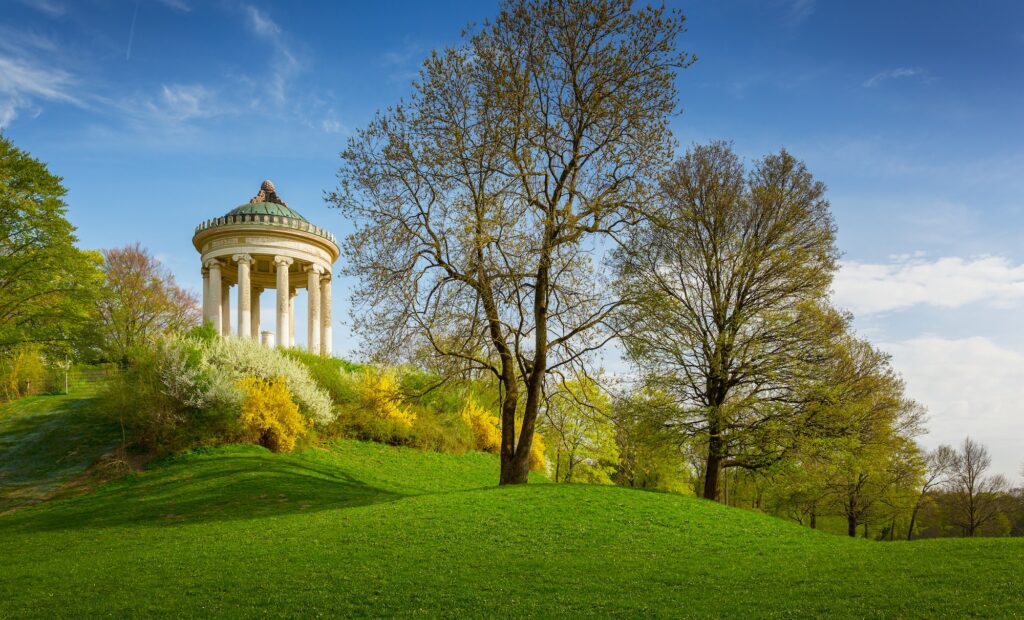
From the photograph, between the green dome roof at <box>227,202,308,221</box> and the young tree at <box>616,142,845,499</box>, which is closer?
the young tree at <box>616,142,845,499</box>

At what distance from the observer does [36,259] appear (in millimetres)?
24438

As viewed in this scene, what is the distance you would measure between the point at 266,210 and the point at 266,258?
8.72 ft

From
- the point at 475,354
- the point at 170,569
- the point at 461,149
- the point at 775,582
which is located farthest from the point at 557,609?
the point at 461,149

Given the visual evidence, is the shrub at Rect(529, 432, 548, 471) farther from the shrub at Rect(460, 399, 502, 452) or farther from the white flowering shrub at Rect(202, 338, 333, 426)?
the white flowering shrub at Rect(202, 338, 333, 426)

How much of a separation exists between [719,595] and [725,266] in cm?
1355

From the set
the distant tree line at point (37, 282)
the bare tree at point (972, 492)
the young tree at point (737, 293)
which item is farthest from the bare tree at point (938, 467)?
the distant tree line at point (37, 282)

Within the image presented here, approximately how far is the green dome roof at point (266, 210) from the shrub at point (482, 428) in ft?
45.2

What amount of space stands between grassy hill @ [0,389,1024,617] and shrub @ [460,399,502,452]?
10.6 meters

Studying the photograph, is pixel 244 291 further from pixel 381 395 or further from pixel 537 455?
pixel 537 455

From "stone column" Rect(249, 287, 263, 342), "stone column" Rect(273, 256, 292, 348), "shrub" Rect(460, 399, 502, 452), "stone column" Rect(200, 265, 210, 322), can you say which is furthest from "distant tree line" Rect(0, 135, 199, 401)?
"shrub" Rect(460, 399, 502, 452)

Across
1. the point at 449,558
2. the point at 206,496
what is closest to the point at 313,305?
the point at 206,496

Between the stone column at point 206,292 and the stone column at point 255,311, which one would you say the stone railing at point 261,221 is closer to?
the stone column at point 206,292

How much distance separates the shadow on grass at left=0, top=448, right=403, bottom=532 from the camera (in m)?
13.6

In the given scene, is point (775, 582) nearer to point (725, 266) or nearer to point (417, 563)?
point (417, 563)
